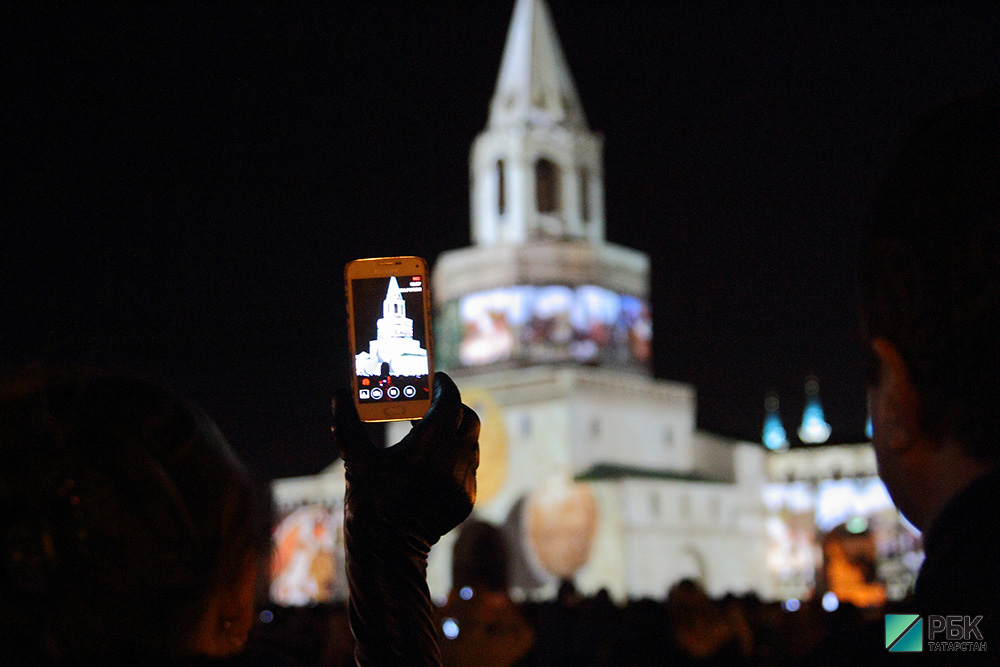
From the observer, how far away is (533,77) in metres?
59.2

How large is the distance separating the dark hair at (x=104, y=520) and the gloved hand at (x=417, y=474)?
51 cm

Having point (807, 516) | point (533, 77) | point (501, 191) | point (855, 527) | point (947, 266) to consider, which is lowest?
point (807, 516)

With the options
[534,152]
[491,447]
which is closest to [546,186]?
[534,152]

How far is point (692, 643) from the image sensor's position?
8.66 m

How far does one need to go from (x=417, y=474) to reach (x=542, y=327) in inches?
2019

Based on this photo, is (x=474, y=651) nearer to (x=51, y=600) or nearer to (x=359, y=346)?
(x=359, y=346)

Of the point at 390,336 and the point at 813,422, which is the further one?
the point at 813,422

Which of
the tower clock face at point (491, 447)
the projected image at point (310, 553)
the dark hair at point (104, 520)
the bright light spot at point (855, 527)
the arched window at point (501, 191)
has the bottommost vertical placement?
the projected image at point (310, 553)

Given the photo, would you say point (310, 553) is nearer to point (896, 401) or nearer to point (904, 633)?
point (896, 401)

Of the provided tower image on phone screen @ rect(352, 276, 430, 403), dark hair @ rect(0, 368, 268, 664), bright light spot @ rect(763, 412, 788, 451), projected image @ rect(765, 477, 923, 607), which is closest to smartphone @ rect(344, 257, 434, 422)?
tower image on phone screen @ rect(352, 276, 430, 403)

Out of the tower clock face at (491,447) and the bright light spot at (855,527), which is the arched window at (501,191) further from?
the bright light spot at (855,527)

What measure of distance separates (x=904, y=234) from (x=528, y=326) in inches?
2037

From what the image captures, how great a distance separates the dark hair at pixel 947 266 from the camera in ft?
5.21

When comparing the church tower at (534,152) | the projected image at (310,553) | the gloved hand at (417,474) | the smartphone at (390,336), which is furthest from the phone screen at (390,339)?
the church tower at (534,152)
